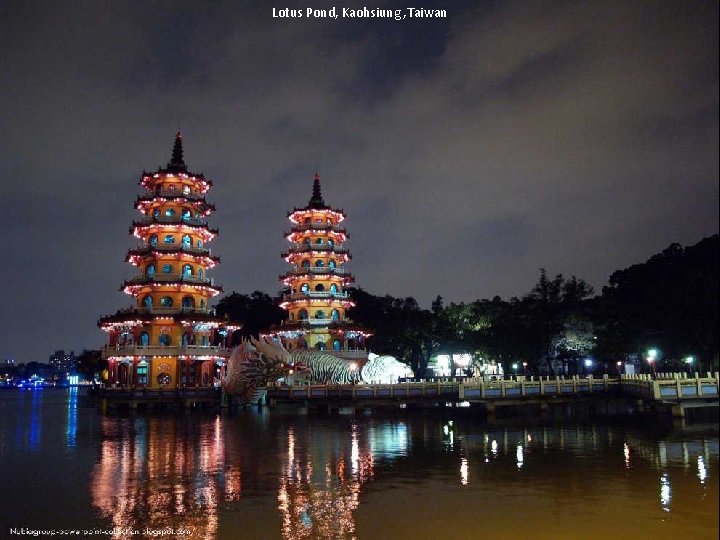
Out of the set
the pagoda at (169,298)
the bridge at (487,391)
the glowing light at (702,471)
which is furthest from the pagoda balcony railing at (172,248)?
the glowing light at (702,471)

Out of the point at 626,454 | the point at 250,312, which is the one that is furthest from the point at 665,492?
the point at 250,312

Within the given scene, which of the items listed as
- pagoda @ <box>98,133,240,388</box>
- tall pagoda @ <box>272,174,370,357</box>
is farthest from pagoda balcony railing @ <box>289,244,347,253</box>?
pagoda @ <box>98,133,240,388</box>

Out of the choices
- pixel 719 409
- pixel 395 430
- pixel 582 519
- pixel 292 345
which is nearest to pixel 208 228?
pixel 292 345

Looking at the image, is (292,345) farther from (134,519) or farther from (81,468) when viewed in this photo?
(134,519)

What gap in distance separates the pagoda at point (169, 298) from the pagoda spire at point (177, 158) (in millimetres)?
92

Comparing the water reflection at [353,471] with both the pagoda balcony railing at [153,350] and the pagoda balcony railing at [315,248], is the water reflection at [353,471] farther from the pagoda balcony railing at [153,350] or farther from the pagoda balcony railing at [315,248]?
the pagoda balcony railing at [315,248]

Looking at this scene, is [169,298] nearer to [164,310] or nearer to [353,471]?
[164,310]

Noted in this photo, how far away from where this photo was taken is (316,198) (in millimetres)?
67250

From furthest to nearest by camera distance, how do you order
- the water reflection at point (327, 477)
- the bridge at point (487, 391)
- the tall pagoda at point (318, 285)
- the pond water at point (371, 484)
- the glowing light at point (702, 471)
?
the tall pagoda at point (318, 285) < the bridge at point (487, 391) < the glowing light at point (702, 471) < the water reflection at point (327, 477) < the pond water at point (371, 484)

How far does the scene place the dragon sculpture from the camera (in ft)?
151

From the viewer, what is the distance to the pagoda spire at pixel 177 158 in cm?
5825

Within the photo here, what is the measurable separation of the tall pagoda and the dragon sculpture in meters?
12.4

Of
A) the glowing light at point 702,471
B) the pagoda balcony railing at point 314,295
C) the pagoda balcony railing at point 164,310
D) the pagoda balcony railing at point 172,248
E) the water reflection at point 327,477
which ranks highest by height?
the pagoda balcony railing at point 172,248

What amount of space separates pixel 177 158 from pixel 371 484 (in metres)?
48.7
